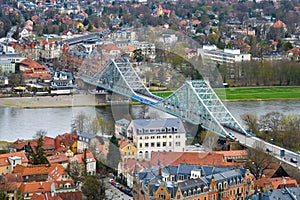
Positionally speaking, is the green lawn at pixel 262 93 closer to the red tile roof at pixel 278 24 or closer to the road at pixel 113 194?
the road at pixel 113 194

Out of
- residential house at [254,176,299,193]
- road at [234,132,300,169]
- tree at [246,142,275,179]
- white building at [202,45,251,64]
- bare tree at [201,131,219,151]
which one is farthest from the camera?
white building at [202,45,251,64]

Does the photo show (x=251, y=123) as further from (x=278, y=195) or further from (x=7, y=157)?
(x=278, y=195)

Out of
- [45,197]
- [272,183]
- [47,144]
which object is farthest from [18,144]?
[272,183]

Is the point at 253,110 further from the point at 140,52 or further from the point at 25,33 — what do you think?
the point at 25,33

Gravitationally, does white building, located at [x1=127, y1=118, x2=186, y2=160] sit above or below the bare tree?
above

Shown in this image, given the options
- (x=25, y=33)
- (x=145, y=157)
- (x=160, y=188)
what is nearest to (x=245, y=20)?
(x=25, y=33)

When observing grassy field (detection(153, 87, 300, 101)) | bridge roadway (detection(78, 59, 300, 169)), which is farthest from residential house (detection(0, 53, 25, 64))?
bridge roadway (detection(78, 59, 300, 169))

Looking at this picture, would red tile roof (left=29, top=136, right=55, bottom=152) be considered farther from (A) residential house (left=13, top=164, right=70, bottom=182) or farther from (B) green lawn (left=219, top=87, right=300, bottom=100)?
(B) green lawn (left=219, top=87, right=300, bottom=100)
